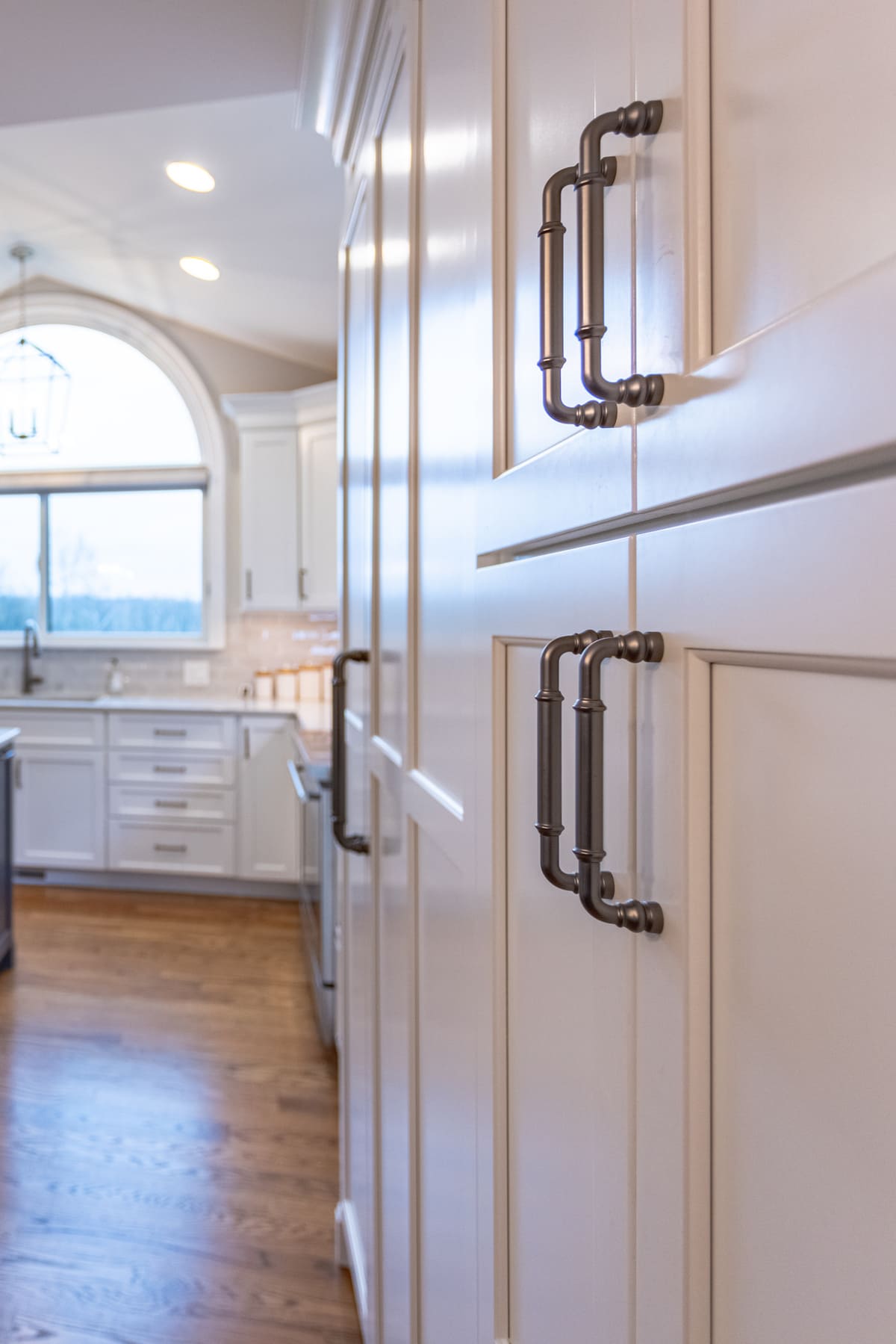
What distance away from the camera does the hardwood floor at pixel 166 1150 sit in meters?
1.69

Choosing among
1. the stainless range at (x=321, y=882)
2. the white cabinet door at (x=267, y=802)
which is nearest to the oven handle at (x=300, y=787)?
the stainless range at (x=321, y=882)

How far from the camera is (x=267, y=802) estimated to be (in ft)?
13.9

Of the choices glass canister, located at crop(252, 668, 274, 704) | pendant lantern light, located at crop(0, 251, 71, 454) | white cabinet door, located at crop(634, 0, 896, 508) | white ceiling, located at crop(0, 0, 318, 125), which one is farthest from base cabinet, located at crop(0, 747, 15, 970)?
white cabinet door, located at crop(634, 0, 896, 508)

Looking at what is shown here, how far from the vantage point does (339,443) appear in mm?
1860

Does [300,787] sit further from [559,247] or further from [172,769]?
[559,247]

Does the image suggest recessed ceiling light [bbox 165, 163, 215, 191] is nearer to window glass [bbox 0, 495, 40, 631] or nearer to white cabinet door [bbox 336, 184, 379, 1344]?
white cabinet door [bbox 336, 184, 379, 1344]

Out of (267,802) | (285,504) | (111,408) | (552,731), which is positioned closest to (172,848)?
(267,802)

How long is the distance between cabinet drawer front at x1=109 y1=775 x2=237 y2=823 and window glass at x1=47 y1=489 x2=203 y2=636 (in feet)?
3.23

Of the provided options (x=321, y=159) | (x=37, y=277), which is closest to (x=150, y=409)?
(x=37, y=277)

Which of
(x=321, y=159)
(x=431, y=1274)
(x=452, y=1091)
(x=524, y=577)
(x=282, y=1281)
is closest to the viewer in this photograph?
(x=524, y=577)

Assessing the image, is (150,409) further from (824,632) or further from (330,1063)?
(824,632)

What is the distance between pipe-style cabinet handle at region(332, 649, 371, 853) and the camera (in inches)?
59.5

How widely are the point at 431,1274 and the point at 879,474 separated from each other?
104cm

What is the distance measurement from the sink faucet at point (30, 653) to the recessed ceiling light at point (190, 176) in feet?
8.79
